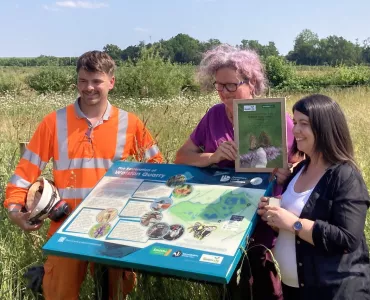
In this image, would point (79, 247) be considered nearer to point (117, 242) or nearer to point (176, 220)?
point (117, 242)

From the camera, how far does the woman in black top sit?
7.00 ft

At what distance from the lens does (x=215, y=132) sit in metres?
3.00

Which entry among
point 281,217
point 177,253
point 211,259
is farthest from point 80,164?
point 281,217

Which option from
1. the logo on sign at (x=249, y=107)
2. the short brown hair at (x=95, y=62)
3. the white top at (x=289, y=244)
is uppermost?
the short brown hair at (x=95, y=62)

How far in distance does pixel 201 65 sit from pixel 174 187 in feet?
3.26

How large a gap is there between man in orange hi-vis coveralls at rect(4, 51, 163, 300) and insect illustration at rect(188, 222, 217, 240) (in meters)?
0.94

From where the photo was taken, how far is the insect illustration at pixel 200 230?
7.27ft

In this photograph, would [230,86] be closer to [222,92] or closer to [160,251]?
[222,92]

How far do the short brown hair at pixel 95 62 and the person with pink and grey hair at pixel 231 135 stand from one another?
67 cm

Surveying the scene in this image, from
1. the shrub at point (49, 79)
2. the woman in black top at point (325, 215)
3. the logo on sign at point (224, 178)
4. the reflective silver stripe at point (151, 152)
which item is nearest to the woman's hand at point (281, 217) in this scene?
the woman in black top at point (325, 215)

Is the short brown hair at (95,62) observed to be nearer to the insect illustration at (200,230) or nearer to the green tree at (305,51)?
the insect illustration at (200,230)

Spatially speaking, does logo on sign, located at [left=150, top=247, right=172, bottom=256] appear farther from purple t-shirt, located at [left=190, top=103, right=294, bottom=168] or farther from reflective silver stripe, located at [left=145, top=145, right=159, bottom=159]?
reflective silver stripe, located at [left=145, top=145, right=159, bottom=159]

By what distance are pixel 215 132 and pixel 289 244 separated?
3.18 ft

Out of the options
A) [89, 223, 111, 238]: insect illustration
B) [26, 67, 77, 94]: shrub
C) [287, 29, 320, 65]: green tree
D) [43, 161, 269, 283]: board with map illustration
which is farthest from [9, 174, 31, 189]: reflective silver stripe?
[287, 29, 320, 65]: green tree
